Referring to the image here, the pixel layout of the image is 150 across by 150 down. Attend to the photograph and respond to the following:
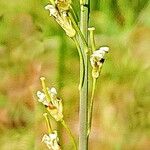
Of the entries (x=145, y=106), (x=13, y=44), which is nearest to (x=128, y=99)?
(x=145, y=106)

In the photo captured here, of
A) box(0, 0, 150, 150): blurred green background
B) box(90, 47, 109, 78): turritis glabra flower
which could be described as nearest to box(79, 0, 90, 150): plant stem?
box(90, 47, 109, 78): turritis glabra flower

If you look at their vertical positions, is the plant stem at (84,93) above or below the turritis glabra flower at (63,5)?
below

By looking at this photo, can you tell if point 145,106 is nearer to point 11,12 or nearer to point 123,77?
point 123,77

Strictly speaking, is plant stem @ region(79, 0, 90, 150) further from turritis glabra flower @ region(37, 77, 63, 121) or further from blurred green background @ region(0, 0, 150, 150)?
blurred green background @ region(0, 0, 150, 150)

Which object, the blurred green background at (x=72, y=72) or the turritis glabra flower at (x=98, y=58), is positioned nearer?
the turritis glabra flower at (x=98, y=58)

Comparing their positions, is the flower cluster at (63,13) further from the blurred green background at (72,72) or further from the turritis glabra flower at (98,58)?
the blurred green background at (72,72)

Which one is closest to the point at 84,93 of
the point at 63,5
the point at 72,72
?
the point at 63,5

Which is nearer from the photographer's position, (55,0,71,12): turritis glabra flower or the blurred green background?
(55,0,71,12): turritis glabra flower

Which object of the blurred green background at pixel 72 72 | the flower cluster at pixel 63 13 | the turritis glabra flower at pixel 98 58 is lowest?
the blurred green background at pixel 72 72

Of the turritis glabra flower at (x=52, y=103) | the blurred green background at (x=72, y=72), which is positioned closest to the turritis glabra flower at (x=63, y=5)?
the turritis glabra flower at (x=52, y=103)
